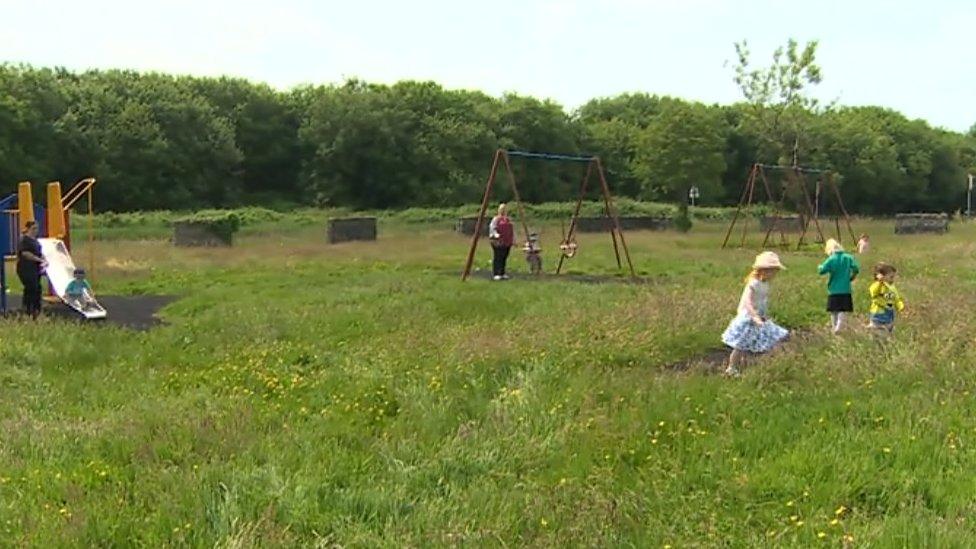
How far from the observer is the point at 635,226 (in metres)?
45.3

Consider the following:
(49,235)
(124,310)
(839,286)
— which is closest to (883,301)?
(839,286)

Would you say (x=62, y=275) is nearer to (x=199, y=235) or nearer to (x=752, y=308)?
(x=752, y=308)

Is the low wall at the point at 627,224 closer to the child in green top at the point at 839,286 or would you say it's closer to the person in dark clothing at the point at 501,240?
the person in dark clothing at the point at 501,240

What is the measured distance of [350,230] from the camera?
35.4m

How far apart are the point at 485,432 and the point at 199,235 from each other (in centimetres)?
2877

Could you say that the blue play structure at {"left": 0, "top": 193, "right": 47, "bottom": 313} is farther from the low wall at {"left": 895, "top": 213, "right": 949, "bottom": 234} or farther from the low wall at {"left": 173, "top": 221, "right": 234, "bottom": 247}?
the low wall at {"left": 895, "top": 213, "right": 949, "bottom": 234}

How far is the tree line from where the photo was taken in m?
58.7

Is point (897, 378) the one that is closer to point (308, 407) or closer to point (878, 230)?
point (308, 407)

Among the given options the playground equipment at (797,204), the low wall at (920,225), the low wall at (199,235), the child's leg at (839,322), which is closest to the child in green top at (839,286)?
the child's leg at (839,322)

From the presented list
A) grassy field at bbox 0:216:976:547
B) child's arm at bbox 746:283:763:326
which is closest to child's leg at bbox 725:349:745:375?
grassy field at bbox 0:216:976:547

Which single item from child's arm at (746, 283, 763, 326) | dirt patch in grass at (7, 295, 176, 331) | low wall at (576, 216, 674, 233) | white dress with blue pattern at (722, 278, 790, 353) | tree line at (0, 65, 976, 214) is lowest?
dirt patch in grass at (7, 295, 176, 331)

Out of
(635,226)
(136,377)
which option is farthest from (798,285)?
(635,226)

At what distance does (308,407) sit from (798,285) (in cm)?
1131

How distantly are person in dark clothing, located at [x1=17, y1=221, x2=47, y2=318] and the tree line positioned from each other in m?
39.9
